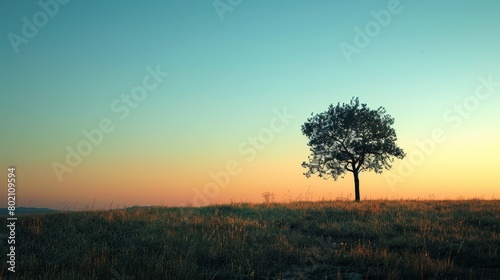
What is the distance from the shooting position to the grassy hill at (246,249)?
8.09 m

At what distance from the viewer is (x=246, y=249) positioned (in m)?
10.2

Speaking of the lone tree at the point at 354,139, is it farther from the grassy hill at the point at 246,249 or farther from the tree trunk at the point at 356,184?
the grassy hill at the point at 246,249

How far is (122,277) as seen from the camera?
7.53 metres

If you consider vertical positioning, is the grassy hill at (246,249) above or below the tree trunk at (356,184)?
below

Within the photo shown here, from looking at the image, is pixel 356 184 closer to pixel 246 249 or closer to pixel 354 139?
pixel 354 139

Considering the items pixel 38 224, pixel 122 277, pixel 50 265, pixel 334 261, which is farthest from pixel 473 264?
pixel 38 224

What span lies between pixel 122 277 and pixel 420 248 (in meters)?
8.03

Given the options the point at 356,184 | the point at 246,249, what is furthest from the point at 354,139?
the point at 246,249

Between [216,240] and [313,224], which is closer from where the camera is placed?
[216,240]

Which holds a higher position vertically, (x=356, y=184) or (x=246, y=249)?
(x=356, y=184)

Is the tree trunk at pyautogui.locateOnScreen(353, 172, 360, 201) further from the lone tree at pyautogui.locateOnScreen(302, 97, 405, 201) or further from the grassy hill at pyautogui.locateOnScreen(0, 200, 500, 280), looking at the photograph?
the grassy hill at pyautogui.locateOnScreen(0, 200, 500, 280)

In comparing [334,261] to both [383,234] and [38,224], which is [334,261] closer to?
[383,234]

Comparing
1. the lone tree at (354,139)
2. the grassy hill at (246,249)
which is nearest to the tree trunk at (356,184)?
the lone tree at (354,139)

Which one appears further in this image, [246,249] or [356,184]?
[356,184]
